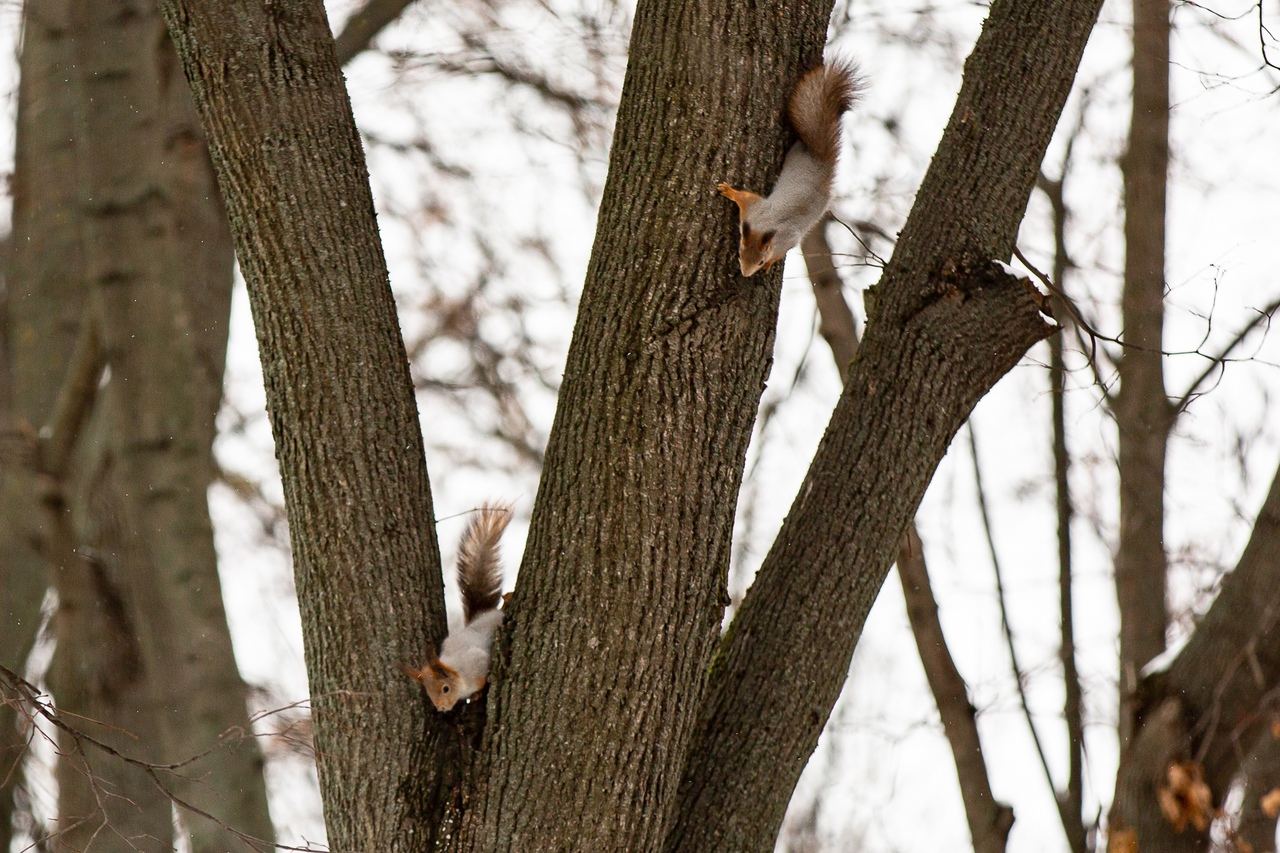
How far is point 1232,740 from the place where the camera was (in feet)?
9.99

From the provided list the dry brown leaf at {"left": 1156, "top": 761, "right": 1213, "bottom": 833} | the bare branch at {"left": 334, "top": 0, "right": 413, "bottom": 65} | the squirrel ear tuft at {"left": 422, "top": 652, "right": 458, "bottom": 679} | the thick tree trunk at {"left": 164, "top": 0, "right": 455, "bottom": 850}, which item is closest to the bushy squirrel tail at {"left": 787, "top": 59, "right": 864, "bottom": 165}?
the thick tree trunk at {"left": 164, "top": 0, "right": 455, "bottom": 850}

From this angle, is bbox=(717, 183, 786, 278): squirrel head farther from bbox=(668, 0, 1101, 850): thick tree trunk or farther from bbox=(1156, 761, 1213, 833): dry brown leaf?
bbox=(1156, 761, 1213, 833): dry brown leaf

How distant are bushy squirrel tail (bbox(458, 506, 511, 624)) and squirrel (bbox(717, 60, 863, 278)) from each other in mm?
1019

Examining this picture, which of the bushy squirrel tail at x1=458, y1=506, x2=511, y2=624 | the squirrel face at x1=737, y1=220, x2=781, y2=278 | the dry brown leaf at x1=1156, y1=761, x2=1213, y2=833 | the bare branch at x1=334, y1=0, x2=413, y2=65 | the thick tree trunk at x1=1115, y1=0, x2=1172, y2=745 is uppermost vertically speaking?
the bare branch at x1=334, y1=0, x2=413, y2=65

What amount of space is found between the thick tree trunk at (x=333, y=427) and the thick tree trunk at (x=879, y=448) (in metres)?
0.56

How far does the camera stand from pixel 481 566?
2994 millimetres

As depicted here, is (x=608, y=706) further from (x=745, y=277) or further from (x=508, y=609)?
(x=745, y=277)

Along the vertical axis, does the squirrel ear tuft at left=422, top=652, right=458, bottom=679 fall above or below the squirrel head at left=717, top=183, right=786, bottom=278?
below

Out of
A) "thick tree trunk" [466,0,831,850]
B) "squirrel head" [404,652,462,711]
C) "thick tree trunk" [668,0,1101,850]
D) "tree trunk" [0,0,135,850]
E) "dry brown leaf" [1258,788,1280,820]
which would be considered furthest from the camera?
"tree trunk" [0,0,135,850]

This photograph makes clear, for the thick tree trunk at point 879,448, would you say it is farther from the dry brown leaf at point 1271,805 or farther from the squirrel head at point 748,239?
the dry brown leaf at point 1271,805

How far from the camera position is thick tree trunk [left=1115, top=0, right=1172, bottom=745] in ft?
Answer: 15.2

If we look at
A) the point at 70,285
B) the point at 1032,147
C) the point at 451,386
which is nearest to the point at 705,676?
the point at 1032,147

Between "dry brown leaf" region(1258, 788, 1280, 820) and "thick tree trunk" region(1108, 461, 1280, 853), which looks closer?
"thick tree trunk" region(1108, 461, 1280, 853)

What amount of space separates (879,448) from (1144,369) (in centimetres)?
303
